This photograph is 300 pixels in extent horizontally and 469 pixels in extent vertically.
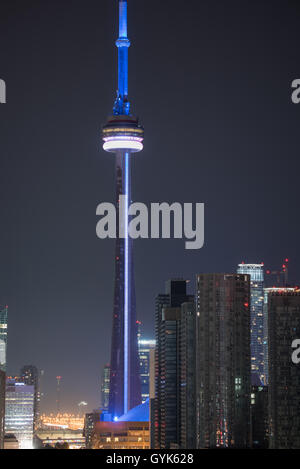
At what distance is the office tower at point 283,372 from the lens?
323 ft

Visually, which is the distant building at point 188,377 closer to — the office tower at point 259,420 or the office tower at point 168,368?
the office tower at point 168,368

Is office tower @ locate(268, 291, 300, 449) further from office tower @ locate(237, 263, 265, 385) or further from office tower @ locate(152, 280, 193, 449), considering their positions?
office tower @ locate(152, 280, 193, 449)

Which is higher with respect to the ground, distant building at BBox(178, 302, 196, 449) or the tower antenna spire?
the tower antenna spire

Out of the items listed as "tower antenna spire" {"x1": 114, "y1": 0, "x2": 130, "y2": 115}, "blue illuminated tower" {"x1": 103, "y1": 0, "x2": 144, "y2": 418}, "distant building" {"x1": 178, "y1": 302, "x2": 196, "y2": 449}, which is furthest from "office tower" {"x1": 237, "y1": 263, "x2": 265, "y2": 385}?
"tower antenna spire" {"x1": 114, "y1": 0, "x2": 130, "y2": 115}

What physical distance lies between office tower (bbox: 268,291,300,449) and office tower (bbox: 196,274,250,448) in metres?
7.57

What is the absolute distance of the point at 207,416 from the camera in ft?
371

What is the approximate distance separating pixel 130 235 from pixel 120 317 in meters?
11.9

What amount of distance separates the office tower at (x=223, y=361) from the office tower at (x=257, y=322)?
12367 mm

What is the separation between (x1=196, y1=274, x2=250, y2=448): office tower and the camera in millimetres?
109438

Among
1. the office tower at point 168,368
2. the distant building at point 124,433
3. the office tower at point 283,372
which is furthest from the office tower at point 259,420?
the distant building at point 124,433

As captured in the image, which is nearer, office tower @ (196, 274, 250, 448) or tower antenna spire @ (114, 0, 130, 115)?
office tower @ (196, 274, 250, 448)

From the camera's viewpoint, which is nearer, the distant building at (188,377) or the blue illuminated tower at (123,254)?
the distant building at (188,377)

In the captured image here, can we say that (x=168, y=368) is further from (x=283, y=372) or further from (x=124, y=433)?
(x=283, y=372)
